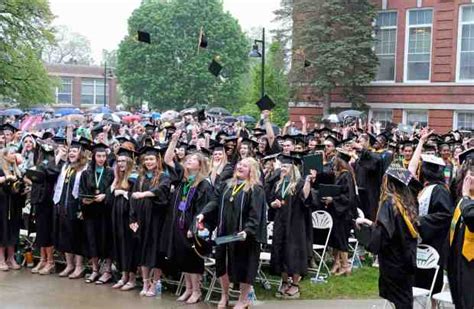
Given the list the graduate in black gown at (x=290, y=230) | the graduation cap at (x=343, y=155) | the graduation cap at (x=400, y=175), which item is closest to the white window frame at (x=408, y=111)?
the graduation cap at (x=343, y=155)

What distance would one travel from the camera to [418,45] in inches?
1126

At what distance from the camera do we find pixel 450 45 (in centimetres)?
2728

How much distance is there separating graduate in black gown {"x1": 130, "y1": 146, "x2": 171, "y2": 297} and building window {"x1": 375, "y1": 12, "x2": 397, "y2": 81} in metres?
22.4

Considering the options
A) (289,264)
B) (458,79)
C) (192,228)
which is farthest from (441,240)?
(458,79)

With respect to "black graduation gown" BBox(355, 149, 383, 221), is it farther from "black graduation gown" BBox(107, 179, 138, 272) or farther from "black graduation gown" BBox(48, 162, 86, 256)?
"black graduation gown" BBox(48, 162, 86, 256)

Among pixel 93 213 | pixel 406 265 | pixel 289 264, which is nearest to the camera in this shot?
pixel 406 265

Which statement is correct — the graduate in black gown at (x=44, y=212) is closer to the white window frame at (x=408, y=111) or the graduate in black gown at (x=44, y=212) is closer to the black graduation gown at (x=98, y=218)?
the black graduation gown at (x=98, y=218)

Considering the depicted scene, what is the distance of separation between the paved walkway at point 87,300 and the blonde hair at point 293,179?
1.41m

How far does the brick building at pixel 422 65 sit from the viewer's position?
89.2 feet

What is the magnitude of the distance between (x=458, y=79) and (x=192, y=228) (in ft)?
72.7

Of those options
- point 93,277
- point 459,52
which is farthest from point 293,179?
point 459,52

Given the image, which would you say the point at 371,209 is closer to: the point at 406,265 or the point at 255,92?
the point at 406,265

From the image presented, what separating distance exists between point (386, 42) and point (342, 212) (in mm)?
21360

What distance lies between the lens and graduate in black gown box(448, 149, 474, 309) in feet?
19.6
